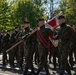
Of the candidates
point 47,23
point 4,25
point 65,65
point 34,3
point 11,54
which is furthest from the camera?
point 34,3

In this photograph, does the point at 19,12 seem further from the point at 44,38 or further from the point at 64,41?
the point at 64,41

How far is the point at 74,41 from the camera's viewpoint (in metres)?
9.29

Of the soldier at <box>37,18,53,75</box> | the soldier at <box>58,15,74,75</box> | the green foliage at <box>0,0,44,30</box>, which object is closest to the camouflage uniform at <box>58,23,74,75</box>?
the soldier at <box>58,15,74,75</box>

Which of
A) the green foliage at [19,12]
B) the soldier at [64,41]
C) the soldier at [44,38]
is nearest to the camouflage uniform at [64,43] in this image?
the soldier at [64,41]

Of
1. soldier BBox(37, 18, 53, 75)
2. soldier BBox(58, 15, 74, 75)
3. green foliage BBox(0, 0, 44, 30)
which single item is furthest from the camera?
green foliage BBox(0, 0, 44, 30)

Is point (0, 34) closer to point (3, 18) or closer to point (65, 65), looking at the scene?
point (65, 65)

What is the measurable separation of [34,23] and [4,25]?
33.9ft

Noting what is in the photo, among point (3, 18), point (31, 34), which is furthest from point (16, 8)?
point (31, 34)

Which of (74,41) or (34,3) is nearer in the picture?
(74,41)

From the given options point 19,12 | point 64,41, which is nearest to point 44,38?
point 64,41

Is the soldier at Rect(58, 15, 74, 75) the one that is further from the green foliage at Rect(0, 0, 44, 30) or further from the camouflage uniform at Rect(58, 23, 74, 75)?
the green foliage at Rect(0, 0, 44, 30)

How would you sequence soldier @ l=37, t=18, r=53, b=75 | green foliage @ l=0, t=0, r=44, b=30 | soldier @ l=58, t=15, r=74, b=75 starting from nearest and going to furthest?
soldier @ l=58, t=15, r=74, b=75, soldier @ l=37, t=18, r=53, b=75, green foliage @ l=0, t=0, r=44, b=30

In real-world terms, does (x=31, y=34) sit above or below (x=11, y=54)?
above

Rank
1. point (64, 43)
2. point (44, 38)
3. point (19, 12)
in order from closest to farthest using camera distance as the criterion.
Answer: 1. point (64, 43)
2. point (44, 38)
3. point (19, 12)
